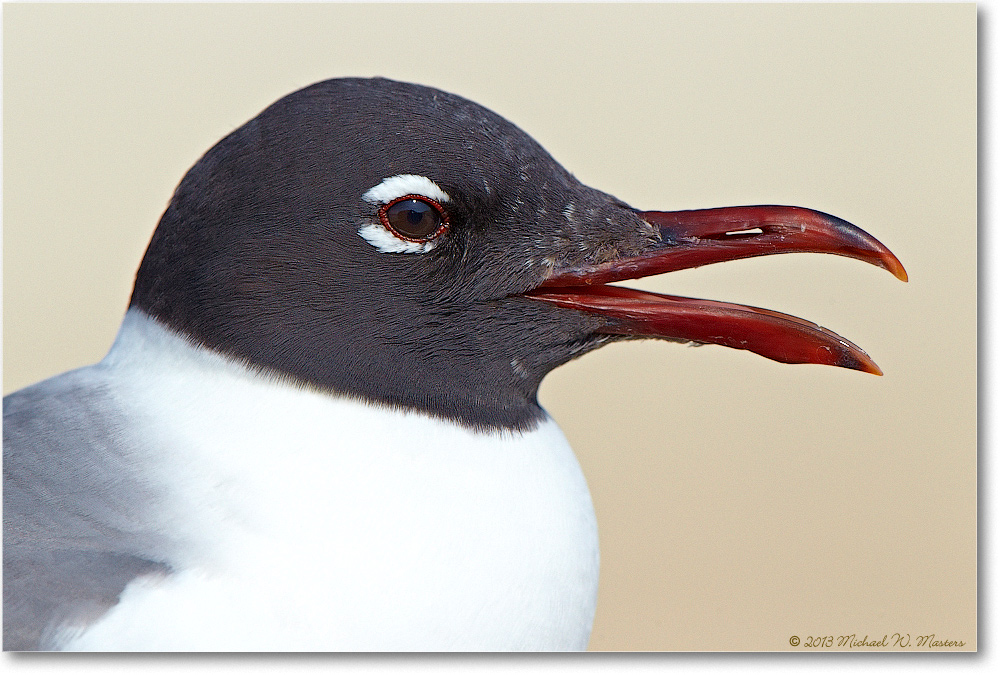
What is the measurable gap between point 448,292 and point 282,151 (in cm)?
45

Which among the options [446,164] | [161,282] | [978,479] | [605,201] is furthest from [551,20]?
[978,479]

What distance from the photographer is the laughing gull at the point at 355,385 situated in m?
1.84

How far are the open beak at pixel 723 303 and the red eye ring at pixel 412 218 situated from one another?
0.93 ft

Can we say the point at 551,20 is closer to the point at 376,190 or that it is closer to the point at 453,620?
the point at 376,190

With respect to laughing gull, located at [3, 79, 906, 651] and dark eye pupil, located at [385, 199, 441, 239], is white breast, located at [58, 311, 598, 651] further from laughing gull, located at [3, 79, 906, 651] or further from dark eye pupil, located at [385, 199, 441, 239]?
dark eye pupil, located at [385, 199, 441, 239]

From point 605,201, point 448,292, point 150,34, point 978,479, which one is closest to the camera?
point 448,292

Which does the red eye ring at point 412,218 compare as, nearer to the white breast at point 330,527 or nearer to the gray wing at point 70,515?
the white breast at point 330,527

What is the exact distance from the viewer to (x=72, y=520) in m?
1.88

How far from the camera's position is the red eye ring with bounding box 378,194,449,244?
6.38 feet

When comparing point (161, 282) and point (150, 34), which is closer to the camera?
point (161, 282)

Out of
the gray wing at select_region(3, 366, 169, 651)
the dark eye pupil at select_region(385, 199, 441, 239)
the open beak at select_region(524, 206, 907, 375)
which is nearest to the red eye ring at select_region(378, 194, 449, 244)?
the dark eye pupil at select_region(385, 199, 441, 239)

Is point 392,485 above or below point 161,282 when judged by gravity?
below

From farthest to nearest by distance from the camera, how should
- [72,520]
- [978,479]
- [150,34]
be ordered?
1. [150,34]
2. [978,479]
3. [72,520]

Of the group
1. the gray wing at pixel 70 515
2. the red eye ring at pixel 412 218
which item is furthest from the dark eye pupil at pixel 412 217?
the gray wing at pixel 70 515
